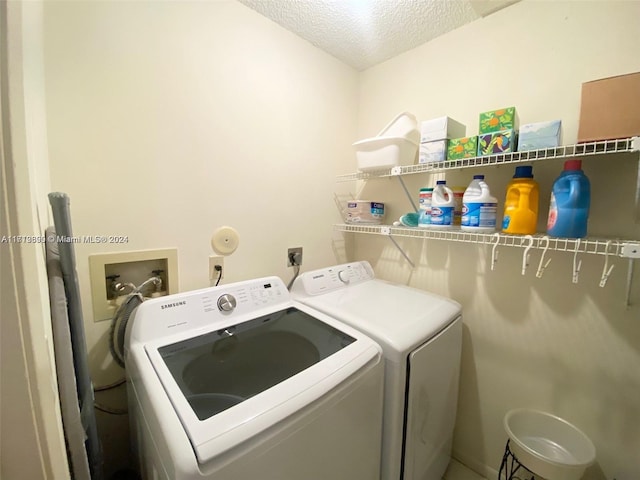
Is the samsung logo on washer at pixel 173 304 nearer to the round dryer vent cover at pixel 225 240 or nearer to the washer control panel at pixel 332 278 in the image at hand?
the round dryer vent cover at pixel 225 240

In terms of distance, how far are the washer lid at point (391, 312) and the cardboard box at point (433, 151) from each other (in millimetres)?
729

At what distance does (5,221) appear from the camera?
1.33 ft

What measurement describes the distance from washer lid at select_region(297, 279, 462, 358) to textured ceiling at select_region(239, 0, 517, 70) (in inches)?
58.9

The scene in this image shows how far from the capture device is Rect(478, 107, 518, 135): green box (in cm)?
113

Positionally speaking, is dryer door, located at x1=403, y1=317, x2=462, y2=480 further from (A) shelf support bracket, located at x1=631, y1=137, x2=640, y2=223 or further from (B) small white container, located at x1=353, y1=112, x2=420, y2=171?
(B) small white container, located at x1=353, y1=112, x2=420, y2=171

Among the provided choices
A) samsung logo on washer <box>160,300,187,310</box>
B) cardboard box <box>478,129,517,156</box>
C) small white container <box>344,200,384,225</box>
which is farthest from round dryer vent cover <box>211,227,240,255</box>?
cardboard box <box>478,129,517,156</box>

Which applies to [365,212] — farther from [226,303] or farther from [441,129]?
[226,303]

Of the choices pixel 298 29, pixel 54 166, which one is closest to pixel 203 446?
pixel 54 166

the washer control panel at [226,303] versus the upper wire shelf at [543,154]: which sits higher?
the upper wire shelf at [543,154]

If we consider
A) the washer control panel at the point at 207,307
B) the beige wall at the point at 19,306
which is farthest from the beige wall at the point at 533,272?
the beige wall at the point at 19,306

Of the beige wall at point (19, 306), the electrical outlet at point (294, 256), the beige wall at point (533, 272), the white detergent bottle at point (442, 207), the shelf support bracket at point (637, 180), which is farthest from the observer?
the electrical outlet at point (294, 256)

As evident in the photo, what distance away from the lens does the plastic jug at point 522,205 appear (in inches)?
44.0

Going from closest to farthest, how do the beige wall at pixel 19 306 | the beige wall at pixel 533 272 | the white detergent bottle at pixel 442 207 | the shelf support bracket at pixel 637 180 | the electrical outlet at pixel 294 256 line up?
the beige wall at pixel 19 306 → the shelf support bracket at pixel 637 180 → the beige wall at pixel 533 272 → the white detergent bottle at pixel 442 207 → the electrical outlet at pixel 294 256

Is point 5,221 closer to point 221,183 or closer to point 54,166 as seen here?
point 54,166
